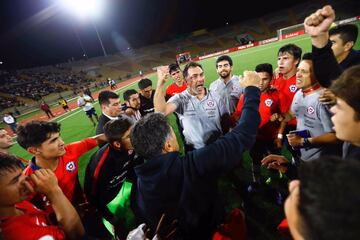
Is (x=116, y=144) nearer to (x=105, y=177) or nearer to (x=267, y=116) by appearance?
(x=105, y=177)

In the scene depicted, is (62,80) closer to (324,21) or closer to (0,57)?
(0,57)

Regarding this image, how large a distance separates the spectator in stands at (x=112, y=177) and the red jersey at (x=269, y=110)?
87.8 inches

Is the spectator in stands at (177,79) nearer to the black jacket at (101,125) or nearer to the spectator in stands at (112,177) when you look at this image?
the black jacket at (101,125)

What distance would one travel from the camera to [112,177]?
9.64 feet

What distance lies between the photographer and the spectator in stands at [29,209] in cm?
177

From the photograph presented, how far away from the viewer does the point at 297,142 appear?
9.07 ft

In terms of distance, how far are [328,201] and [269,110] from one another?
3172mm

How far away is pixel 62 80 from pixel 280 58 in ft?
177

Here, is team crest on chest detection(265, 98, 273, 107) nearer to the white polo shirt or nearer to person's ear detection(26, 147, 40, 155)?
the white polo shirt

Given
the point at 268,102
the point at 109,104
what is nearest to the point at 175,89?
the point at 109,104

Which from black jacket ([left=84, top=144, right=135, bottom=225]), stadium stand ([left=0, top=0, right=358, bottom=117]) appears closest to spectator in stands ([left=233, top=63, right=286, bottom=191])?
black jacket ([left=84, top=144, right=135, bottom=225])

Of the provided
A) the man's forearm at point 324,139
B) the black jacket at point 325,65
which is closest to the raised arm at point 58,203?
the black jacket at point 325,65

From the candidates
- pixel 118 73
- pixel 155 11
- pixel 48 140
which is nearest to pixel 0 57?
pixel 118 73

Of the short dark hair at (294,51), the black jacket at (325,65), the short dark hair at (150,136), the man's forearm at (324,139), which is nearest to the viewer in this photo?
the short dark hair at (150,136)
